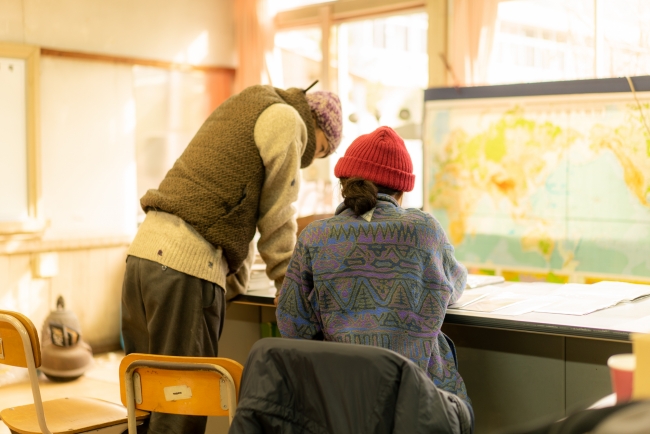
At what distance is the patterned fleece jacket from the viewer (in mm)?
1531

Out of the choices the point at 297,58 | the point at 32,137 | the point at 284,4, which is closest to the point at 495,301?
the point at 32,137

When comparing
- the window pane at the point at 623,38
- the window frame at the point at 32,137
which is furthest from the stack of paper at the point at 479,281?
the window frame at the point at 32,137

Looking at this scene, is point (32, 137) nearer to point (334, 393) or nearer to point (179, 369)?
point (179, 369)

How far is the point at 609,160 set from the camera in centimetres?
307

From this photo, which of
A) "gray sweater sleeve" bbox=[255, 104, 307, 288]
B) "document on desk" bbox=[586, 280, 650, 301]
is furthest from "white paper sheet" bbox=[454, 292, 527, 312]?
"gray sweater sleeve" bbox=[255, 104, 307, 288]

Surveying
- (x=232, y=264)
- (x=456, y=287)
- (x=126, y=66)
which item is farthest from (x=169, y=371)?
(x=126, y=66)

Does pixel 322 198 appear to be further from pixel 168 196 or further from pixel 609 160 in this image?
pixel 168 196

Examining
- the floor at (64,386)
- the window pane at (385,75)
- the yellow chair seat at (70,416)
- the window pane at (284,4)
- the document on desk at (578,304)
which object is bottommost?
the floor at (64,386)

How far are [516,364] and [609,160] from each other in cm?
161

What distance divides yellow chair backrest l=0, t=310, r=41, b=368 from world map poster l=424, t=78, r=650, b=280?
2.16 meters

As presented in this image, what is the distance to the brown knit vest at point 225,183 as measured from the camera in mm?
1873

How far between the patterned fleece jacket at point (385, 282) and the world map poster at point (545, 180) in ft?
5.63

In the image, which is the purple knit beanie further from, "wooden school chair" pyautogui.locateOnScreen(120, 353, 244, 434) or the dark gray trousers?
"wooden school chair" pyautogui.locateOnScreen(120, 353, 244, 434)

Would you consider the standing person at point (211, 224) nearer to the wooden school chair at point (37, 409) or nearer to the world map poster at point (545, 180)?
the wooden school chair at point (37, 409)
